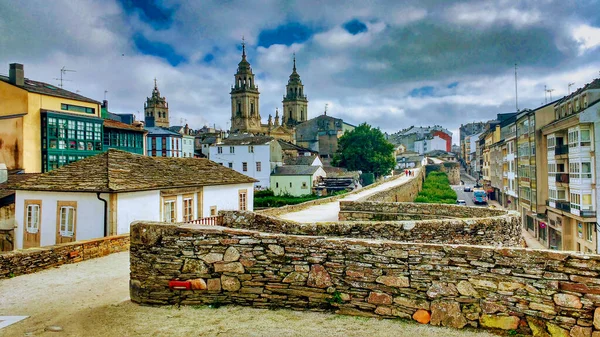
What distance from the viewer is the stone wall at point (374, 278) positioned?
5.84 m

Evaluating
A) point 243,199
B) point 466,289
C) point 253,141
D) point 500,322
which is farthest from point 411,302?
point 253,141

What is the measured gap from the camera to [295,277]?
6945 mm

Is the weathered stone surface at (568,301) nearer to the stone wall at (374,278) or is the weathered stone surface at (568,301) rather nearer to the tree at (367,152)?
the stone wall at (374,278)

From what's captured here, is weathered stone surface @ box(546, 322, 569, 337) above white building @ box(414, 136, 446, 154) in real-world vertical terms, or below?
below

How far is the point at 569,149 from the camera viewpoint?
108 ft

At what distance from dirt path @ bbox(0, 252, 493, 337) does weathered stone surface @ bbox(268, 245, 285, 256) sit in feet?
2.93

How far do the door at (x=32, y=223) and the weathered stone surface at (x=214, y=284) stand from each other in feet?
40.2

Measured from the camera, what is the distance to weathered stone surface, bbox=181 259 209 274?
723cm

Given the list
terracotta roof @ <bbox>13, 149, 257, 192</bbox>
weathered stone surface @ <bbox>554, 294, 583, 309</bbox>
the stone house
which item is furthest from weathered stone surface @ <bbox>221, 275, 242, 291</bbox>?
the stone house

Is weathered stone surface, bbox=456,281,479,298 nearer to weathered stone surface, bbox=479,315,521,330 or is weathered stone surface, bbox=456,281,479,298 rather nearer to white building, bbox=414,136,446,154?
weathered stone surface, bbox=479,315,521,330

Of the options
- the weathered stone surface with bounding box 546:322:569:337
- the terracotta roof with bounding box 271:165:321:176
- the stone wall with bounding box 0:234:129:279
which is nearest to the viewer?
the weathered stone surface with bounding box 546:322:569:337

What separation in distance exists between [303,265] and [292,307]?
0.69 m

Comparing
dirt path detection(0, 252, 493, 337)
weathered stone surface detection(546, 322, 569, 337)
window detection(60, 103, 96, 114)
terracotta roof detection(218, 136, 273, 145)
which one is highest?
window detection(60, 103, 96, 114)

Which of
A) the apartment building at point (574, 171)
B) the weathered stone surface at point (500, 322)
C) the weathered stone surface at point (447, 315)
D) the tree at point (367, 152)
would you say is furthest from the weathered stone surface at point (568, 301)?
the tree at point (367, 152)
